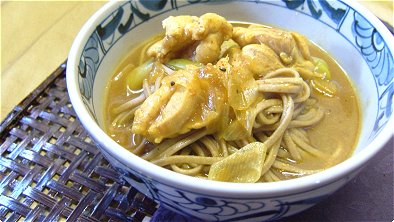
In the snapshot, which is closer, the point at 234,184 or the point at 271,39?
the point at 234,184

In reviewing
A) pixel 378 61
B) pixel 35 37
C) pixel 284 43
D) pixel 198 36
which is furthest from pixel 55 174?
pixel 378 61

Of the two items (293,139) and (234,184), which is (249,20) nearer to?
(293,139)

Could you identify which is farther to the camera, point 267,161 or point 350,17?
point 350,17

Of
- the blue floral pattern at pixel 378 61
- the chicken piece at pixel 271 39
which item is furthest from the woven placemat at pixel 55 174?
the blue floral pattern at pixel 378 61

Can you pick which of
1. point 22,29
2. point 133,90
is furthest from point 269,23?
point 22,29

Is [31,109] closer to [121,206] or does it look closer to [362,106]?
[121,206]
